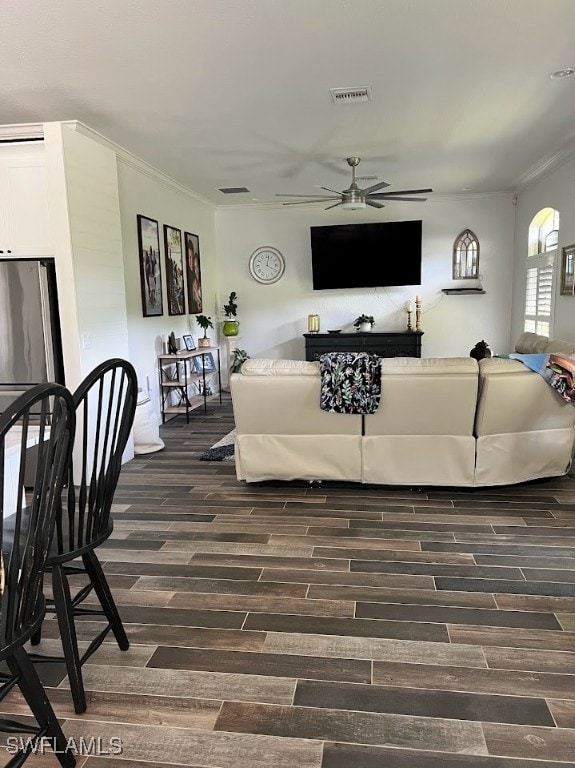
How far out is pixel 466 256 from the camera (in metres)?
7.95

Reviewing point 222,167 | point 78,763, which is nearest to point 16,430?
point 78,763

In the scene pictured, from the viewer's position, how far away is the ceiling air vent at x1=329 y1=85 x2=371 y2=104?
12.3ft

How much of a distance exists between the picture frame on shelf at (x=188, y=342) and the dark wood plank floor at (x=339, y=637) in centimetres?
331

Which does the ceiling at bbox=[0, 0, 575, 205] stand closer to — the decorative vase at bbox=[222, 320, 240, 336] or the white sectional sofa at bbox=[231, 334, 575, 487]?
the white sectional sofa at bbox=[231, 334, 575, 487]

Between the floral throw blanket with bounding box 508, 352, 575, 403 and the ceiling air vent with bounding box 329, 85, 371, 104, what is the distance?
218cm

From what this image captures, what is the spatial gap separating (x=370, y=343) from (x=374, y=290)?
89cm

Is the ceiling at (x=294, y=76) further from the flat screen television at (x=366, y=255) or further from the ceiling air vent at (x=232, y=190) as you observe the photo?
the flat screen television at (x=366, y=255)

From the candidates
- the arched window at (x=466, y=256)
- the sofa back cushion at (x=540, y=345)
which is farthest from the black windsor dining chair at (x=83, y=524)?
the arched window at (x=466, y=256)

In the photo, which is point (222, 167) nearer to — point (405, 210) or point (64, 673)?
point (405, 210)

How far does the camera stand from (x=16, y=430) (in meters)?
2.80

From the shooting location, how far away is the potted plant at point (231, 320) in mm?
8109

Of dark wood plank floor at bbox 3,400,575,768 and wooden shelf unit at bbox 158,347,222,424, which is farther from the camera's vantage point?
wooden shelf unit at bbox 158,347,222,424

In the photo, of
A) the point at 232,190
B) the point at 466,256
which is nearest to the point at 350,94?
the point at 232,190

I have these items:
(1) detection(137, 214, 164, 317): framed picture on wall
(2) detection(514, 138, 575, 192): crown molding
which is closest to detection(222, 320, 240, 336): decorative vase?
(1) detection(137, 214, 164, 317): framed picture on wall
